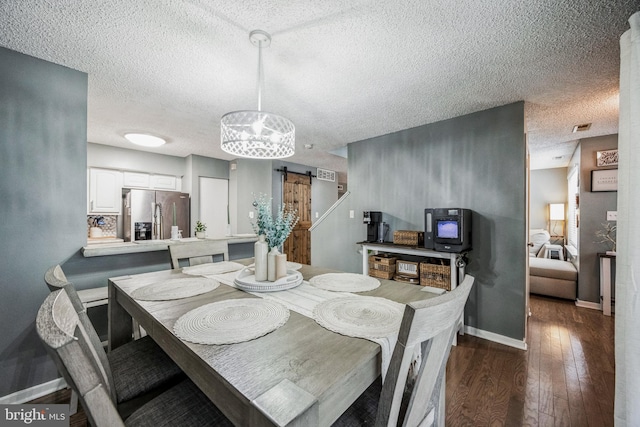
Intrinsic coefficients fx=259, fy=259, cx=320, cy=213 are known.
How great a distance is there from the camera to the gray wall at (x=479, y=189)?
8.21ft

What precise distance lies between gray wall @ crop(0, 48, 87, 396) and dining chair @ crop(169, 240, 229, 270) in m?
0.72

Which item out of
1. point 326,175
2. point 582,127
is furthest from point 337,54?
point 326,175

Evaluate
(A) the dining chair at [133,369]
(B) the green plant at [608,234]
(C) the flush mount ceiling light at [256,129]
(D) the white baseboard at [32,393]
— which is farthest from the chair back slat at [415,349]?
(B) the green plant at [608,234]

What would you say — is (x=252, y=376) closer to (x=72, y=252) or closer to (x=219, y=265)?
(x=219, y=265)

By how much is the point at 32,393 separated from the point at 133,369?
1.33m

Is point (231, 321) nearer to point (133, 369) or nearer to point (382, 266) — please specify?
point (133, 369)

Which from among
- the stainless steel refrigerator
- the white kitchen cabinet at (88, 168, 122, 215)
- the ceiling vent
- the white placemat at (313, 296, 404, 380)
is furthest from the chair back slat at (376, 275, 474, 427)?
the white kitchen cabinet at (88, 168, 122, 215)

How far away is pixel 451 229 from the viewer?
2566 mm

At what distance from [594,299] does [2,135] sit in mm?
6150

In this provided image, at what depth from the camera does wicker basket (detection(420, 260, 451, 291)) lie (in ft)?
8.62

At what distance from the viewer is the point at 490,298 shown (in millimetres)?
2652

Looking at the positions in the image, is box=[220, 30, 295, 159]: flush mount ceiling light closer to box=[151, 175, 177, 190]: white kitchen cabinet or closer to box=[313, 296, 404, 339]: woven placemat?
box=[313, 296, 404, 339]: woven placemat

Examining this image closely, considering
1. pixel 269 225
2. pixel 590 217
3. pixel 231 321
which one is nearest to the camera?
pixel 231 321

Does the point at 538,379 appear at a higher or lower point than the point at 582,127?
lower
